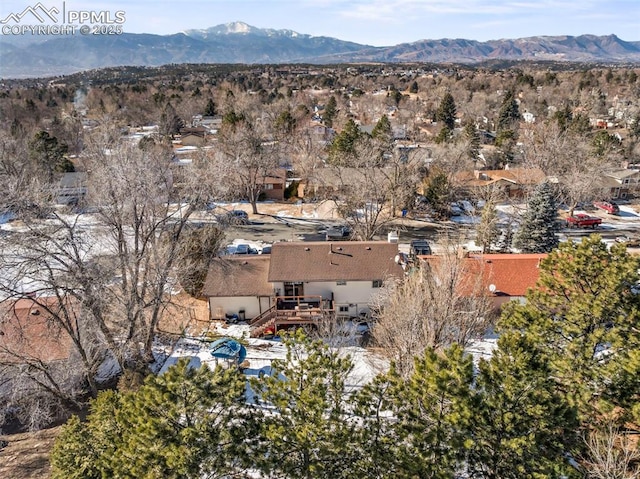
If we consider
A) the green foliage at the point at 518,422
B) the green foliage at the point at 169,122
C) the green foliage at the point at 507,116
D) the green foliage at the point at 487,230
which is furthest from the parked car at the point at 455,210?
the green foliage at the point at 169,122

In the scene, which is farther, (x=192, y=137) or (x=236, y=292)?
(x=192, y=137)

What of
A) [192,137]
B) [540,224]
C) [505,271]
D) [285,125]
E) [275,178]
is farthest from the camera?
[192,137]

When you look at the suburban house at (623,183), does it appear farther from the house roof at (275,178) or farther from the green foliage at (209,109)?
the green foliage at (209,109)

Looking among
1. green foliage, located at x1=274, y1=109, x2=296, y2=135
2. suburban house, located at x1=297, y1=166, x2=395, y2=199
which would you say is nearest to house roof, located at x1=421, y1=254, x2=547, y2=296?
suburban house, located at x1=297, y1=166, x2=395, y2=199

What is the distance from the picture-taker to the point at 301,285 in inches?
1054

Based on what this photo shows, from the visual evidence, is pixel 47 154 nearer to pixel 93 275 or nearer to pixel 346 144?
pixel 346 144

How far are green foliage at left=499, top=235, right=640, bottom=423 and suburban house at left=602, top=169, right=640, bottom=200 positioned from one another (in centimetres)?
4313

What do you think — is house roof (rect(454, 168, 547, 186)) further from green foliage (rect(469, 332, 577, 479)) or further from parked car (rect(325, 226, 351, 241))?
green foliage (rect(469, 332, 577, 479))

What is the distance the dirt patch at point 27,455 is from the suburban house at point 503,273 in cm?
2031

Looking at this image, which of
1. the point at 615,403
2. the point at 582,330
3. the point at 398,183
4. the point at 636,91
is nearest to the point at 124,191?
the point at 582,330

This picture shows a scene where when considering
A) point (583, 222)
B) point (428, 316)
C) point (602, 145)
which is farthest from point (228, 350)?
point (602, 145)

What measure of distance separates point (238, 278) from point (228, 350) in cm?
675

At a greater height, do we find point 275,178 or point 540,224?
point 275,178

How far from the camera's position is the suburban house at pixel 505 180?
46.4m
